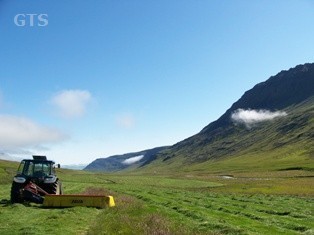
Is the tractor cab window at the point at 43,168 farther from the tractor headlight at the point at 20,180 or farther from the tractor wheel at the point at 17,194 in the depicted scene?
the tractor wheel at the point at 17,194

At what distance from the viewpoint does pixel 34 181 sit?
32.0 m

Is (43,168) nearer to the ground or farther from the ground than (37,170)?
farther from the ground

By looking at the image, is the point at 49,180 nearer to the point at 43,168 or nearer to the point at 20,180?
the point at 43,168

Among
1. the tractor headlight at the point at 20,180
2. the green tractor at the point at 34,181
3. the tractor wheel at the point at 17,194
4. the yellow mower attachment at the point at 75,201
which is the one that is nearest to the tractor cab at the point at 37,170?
the green tractor at the point at 34,181

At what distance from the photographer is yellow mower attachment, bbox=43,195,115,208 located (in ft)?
96.1

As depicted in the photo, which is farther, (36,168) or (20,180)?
(36,168)

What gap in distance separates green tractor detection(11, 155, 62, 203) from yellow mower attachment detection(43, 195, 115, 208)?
3.87ft

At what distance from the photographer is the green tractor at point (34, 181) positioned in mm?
30219

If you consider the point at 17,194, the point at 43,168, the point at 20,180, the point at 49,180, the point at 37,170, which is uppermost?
the point at 43,168

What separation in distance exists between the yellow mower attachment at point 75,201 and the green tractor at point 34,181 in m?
1.18

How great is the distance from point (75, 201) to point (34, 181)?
15.0 ft

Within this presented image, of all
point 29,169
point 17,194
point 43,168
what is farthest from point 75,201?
point 29,169

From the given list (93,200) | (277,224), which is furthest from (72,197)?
(277,224)

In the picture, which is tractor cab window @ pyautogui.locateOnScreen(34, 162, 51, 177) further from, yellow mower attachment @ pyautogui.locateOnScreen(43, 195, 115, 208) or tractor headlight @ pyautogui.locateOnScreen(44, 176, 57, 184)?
yellow mower attachment @ pyautogui.locateOnScreen(43, 195, 115, 208)
